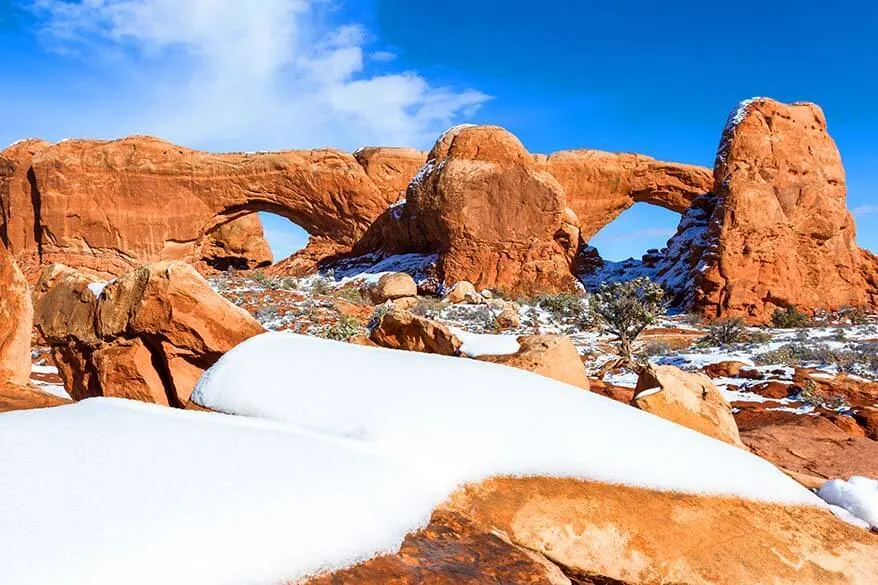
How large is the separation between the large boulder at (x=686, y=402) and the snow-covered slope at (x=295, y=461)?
1454 millimetres

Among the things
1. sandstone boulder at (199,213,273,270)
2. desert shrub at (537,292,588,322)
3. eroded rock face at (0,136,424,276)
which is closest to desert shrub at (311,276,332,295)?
eroded rock face at (0,136,424,276)

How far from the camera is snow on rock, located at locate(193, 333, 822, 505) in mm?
2551

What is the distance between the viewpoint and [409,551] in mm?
1976

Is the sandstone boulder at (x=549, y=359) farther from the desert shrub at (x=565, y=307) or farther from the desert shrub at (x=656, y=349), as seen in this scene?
the desert shrub at (x=565, y=307)

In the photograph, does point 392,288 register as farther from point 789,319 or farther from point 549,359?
point 549,359

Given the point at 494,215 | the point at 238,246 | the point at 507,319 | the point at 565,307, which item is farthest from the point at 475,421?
the point at 238,246

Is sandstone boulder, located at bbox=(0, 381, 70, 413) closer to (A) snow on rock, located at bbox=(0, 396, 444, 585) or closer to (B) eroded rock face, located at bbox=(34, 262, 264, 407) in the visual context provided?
(B) eroded rock face, located at bbox=(34, 262, 264, 407)

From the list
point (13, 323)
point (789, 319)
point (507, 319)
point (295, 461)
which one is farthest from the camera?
point (789, 319)

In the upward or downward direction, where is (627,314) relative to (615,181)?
downward

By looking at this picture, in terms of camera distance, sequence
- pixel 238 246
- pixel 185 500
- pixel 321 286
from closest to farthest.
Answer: pixel 185 500 → pixel 321 286 → pixel 238 246

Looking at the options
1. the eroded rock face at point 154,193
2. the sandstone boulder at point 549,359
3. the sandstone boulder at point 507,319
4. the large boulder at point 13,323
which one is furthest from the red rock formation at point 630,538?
the eroded rock face at point 154,193

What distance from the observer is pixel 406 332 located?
6082 mm

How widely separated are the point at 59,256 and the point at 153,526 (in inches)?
973

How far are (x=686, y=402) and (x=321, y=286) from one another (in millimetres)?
15984
